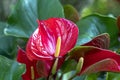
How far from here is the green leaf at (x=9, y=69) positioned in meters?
0.57

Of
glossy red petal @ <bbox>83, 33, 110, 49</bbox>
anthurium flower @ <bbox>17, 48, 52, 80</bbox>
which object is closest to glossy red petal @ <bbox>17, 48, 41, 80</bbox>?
anthurium flower @ <bbox>17, 48, 52, 80</bbox>

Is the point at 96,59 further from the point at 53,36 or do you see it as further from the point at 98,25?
the point at 98,25

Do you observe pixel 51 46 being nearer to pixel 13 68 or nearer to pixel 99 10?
pixel 13 68

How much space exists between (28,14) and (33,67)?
0.20 m

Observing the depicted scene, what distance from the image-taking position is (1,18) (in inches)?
66.4

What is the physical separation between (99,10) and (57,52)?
2.81 metres

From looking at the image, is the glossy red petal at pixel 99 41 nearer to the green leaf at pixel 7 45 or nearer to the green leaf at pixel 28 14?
the green leaf at pixel 28 14

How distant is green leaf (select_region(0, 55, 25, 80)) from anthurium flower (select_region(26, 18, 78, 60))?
45 mm

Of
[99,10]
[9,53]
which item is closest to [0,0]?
[9,53]

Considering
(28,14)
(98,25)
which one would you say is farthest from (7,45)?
(98,25)

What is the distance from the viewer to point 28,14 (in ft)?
2.49

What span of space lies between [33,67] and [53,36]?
2.9 inches

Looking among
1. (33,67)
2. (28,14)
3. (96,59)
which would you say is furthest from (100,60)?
(28,14)

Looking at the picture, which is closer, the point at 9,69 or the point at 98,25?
the point at 9,69
